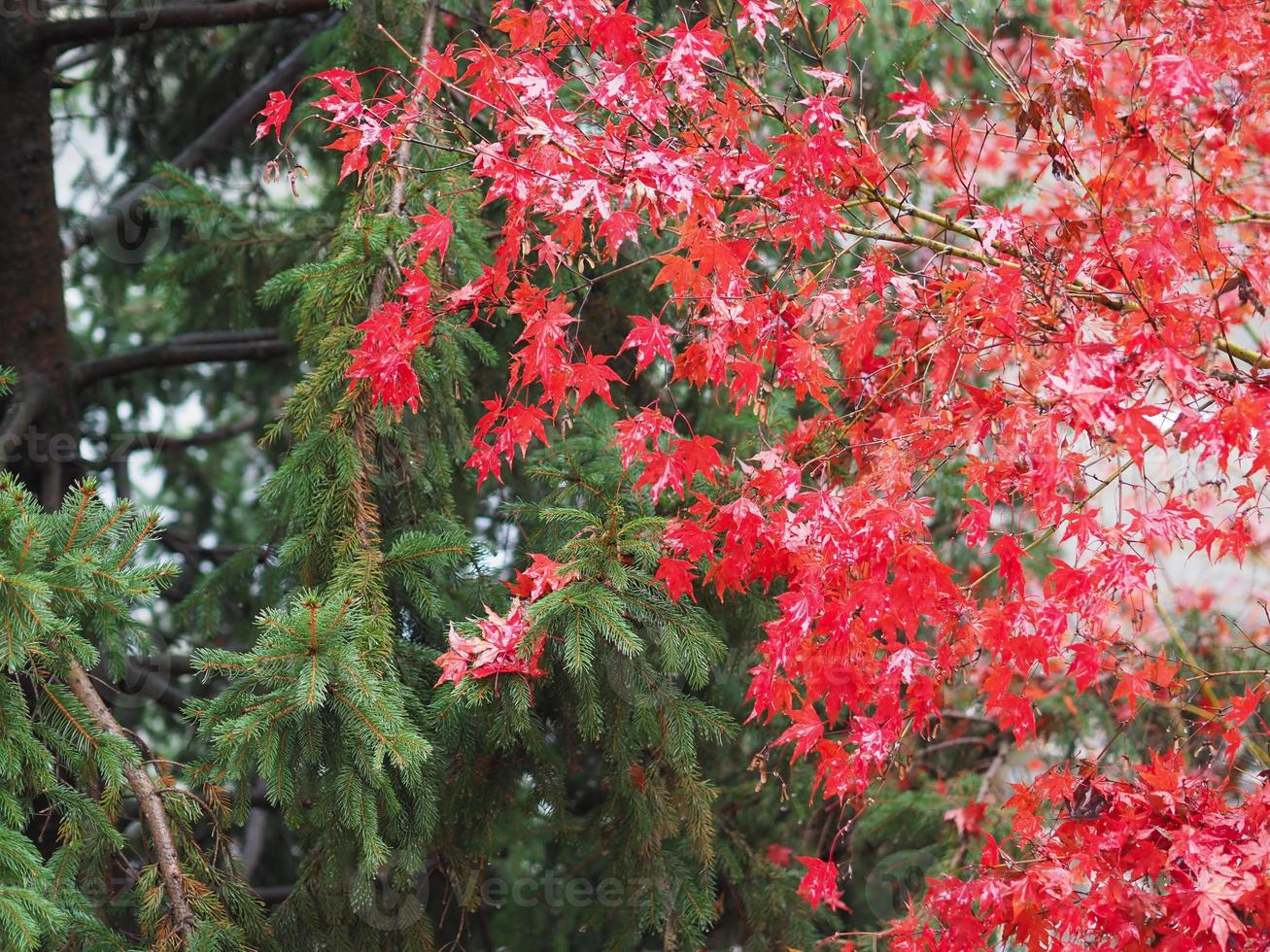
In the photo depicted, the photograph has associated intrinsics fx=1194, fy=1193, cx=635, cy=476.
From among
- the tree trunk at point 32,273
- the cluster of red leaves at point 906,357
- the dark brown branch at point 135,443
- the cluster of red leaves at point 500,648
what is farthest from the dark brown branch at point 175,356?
the cluster of red leaves at point 500,648

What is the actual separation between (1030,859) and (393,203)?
2364 mm

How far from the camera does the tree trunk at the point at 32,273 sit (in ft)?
14.4

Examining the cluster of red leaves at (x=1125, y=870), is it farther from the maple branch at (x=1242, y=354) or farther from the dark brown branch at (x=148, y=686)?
the dark brown branch at (x=148, y=686)

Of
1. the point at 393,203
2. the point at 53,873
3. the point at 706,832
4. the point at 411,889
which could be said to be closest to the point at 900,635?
the point at 706,832

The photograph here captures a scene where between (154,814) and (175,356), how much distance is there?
2655 millimetres

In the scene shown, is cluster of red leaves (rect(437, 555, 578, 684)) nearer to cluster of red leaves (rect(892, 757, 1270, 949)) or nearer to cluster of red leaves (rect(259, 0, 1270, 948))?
cluster of red leaves (rect(259, 0, 1270, 948))

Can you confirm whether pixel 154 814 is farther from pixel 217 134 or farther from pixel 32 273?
pixel 217 134

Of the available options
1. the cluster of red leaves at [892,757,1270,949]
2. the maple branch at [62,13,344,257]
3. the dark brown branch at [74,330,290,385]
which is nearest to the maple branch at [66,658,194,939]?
the cluster of red leaves at [892,757,1270,949]

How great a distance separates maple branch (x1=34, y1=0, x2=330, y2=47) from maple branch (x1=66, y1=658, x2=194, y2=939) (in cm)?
240

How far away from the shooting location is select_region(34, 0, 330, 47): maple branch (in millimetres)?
4062

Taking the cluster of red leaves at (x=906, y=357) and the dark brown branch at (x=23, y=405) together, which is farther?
the dark brown branch at (x=23, y=405)

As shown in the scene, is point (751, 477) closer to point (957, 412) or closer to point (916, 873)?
point (957, 412)

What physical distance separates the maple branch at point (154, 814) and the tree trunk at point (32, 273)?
197 centimetres

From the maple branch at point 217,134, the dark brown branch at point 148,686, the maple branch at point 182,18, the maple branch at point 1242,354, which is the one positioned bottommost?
the dark brown branch at point 148,686
